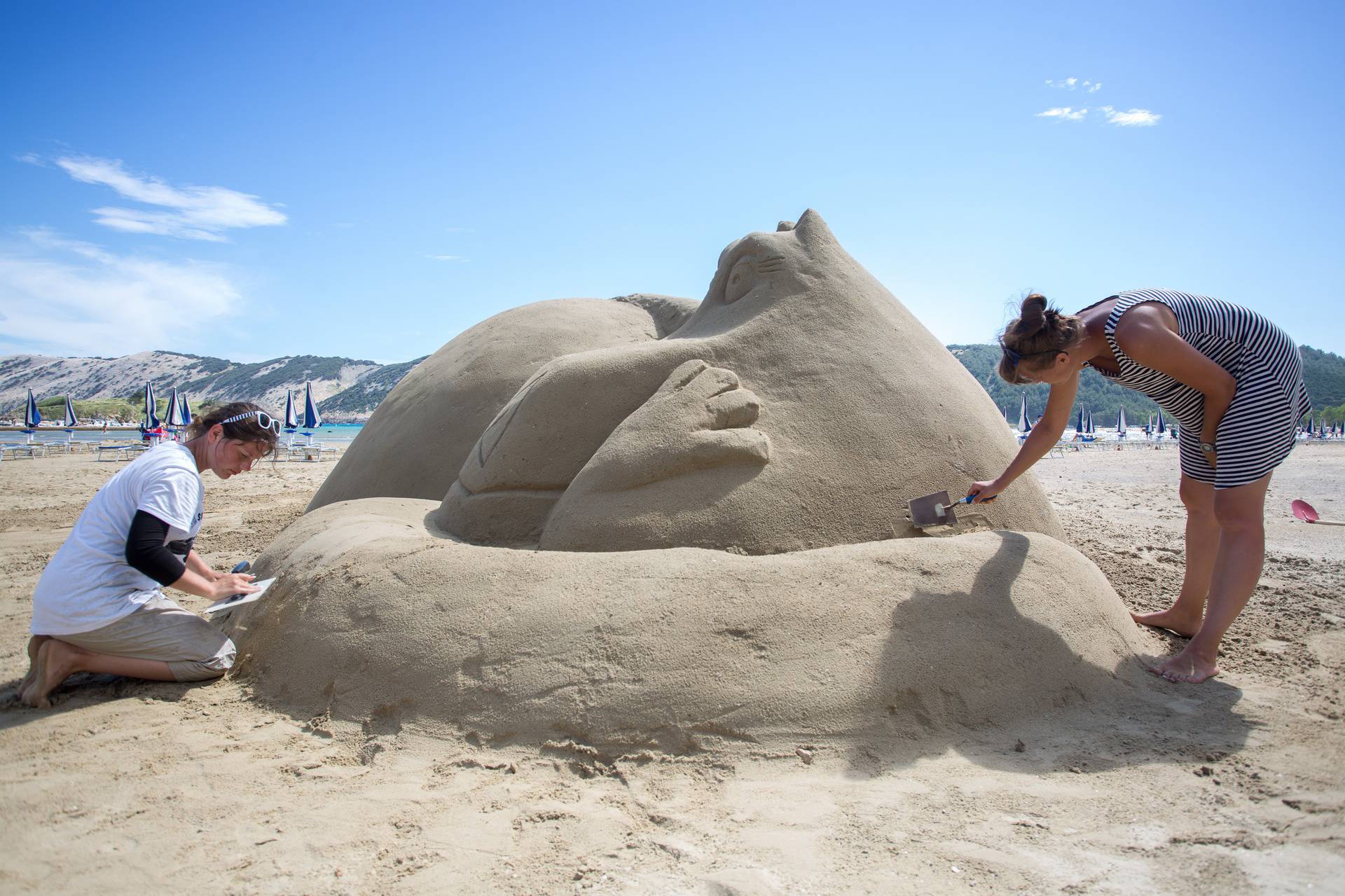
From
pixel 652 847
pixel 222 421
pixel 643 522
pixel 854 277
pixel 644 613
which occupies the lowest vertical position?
pixel 652 847

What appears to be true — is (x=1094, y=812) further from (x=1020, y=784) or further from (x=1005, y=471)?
(x=1005, y=471)

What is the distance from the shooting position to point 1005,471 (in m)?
3.03

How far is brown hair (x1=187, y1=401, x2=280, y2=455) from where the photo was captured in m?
2.77

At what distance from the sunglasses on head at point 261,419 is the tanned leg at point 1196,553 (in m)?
3.41

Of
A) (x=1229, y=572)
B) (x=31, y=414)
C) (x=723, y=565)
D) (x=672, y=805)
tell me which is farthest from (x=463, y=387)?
(x=31, y=414)

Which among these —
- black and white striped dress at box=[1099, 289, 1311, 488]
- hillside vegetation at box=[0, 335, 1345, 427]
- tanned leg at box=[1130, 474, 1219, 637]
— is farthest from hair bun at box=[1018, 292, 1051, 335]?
hillside vegetation at box=[0, 335, 1345, 427]

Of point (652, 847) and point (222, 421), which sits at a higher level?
point (222, 421)

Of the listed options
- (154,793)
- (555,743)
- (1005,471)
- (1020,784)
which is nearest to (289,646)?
(154,793)

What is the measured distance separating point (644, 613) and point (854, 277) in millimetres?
2156

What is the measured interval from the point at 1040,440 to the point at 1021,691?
39.2 inches

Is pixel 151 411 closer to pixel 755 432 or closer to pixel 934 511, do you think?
pixel 755 432

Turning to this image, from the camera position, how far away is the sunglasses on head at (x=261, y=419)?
2.78 metres

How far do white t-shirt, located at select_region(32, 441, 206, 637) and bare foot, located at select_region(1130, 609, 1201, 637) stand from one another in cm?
352

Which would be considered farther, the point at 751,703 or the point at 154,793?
the point at 751,703
